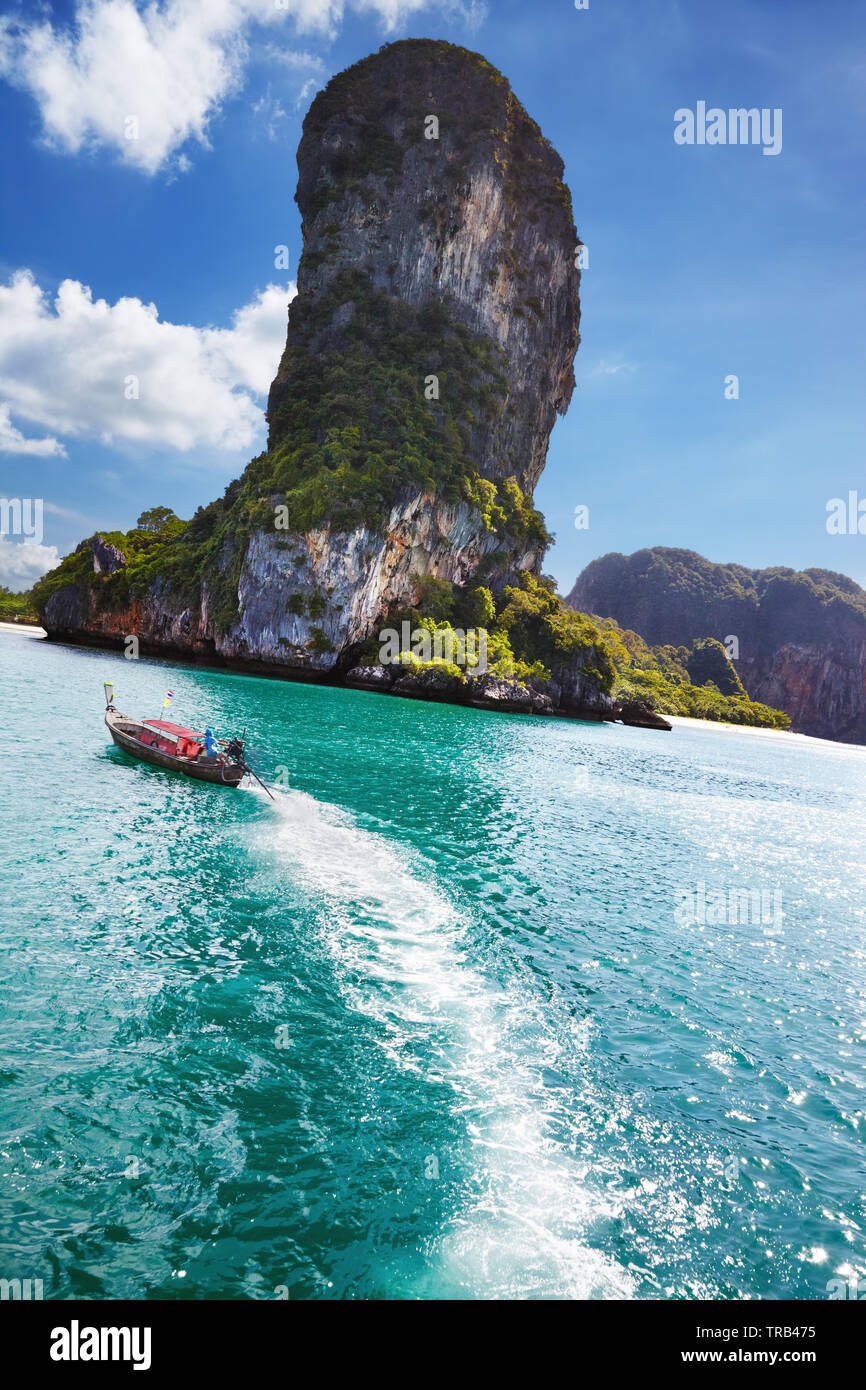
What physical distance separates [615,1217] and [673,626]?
20973 centimetres

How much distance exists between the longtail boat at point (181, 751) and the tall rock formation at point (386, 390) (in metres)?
34.0

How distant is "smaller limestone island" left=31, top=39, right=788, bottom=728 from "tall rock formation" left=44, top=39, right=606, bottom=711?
252mm

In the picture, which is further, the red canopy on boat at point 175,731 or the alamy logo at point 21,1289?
the red canopy on boat at point 175,731

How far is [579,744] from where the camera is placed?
42.0m

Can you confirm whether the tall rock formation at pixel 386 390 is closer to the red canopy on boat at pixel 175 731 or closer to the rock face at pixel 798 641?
the red canopy on boat at pixel 175 731

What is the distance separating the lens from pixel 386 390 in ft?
206

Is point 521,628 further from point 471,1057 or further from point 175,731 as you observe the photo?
point 471,1057
